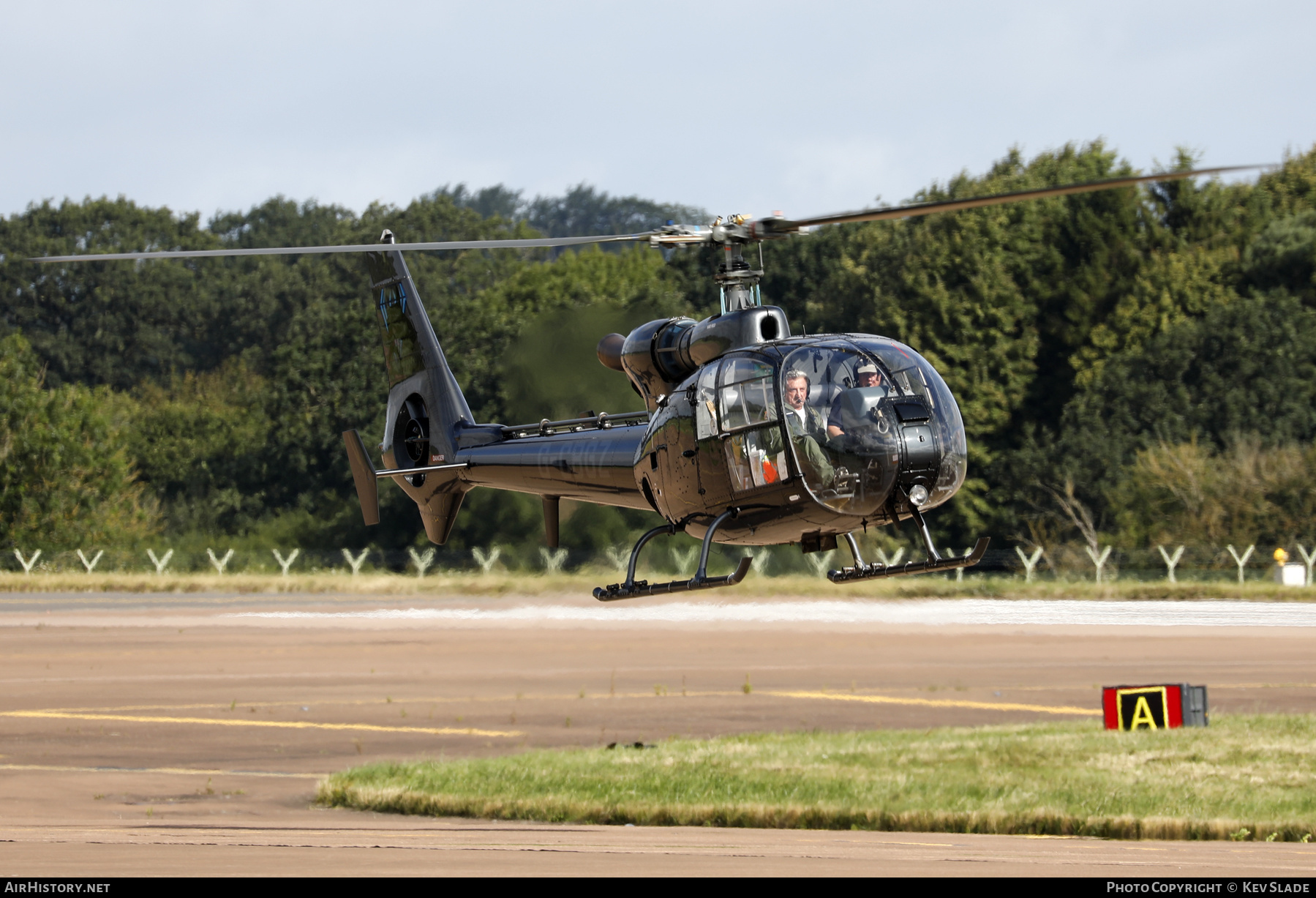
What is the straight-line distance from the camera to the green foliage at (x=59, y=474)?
2677 inches

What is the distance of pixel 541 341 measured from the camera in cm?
3628

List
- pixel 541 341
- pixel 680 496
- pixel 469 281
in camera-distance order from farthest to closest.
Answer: pixel 469 281 < pixel 541 341 < pixel 680 496

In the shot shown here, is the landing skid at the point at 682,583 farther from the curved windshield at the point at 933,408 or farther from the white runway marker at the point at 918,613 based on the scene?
the white runway marker at the point at 918,613

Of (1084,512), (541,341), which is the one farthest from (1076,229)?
(541,341)

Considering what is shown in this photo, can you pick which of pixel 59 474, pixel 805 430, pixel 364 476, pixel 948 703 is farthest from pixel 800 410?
pixel 59 474

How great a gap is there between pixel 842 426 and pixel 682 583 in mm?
2091

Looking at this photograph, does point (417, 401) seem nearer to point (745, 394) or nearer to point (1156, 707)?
point (745, 394)

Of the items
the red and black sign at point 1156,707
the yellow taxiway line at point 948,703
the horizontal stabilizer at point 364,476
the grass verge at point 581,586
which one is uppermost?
the horizontal stabilizer at point 364,476

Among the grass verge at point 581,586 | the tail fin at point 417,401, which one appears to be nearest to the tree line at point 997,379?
the grass verge at point 581,586

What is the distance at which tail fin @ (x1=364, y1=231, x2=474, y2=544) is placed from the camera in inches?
811

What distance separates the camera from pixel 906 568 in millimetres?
13711

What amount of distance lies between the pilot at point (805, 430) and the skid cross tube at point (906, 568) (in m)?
0.85
